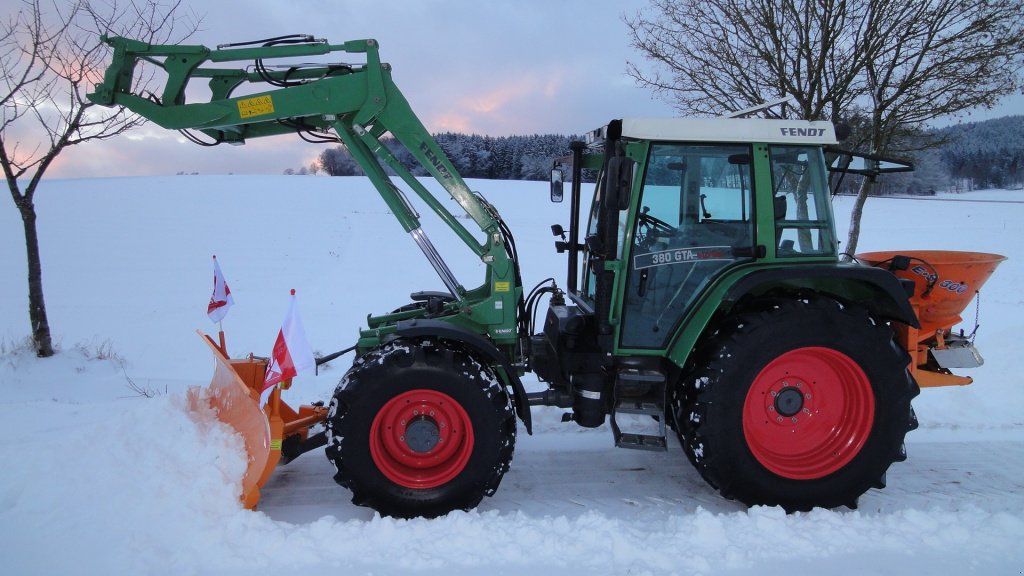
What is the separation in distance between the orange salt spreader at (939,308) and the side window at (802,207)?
0.58 m

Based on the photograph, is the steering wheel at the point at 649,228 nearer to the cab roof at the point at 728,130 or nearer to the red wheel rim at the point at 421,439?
the cab roof at the point at 728,130

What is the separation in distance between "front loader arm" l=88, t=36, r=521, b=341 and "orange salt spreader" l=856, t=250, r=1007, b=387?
2.58 meters

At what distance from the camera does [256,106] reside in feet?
12.1

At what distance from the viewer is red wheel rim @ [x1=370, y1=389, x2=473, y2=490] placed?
3525mm

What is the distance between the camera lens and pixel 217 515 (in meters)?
3.27

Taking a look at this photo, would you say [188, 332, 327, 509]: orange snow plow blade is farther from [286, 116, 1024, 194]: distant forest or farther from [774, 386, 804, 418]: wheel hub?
[286, 116, 1024, 194]: distant forest

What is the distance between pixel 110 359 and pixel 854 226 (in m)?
8.52

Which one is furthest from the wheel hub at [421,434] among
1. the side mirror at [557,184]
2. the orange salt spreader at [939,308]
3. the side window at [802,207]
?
the orange salt spreader at [939,308]

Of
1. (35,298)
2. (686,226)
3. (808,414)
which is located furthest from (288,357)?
(35,298)

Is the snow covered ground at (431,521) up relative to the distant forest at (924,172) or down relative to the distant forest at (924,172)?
down

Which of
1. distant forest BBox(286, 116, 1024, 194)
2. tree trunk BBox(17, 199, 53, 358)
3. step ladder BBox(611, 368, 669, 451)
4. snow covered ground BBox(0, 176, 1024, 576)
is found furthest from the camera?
distant forest BBox(286, 116, 1024, 194)

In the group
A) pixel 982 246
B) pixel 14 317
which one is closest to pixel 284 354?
pixel 14 317

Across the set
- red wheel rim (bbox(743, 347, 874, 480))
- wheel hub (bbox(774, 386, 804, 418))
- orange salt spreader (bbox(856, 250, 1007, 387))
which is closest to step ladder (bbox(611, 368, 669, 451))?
red wheel rim (bbox(743, 347, 874, 480))

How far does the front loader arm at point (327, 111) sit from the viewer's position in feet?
12.0
